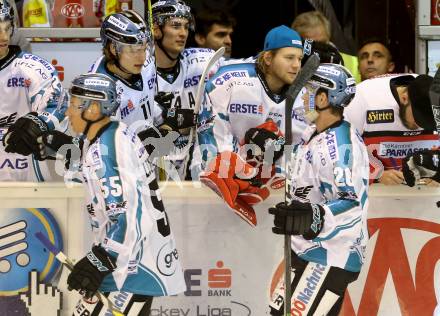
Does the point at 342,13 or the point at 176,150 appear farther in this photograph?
the point at 342,13

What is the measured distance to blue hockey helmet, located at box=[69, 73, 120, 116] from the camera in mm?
6398

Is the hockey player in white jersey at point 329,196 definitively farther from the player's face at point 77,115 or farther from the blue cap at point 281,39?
the player's face at point 77,115

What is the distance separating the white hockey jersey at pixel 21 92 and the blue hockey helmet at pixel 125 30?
0.40 m

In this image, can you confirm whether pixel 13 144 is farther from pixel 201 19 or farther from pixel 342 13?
pixel 342 13

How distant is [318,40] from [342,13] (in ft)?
5.12

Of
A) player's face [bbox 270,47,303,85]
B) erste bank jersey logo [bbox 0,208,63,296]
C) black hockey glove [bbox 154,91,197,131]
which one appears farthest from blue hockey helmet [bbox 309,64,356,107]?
erste bank jersey logo [bbox 0,208,63,296]

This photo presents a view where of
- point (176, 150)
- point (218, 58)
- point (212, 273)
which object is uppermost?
point (218, 58)

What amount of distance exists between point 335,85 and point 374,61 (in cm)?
216

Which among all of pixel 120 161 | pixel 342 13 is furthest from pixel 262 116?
pixel 342 13

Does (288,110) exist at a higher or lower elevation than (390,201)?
higher

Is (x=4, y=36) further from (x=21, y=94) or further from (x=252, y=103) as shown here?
(x=252, y=103)

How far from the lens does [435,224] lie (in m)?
7.32

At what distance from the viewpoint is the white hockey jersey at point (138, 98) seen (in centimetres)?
752

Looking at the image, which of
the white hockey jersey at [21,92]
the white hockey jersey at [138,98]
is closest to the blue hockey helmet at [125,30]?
the white hockey jersey at [138,98]
